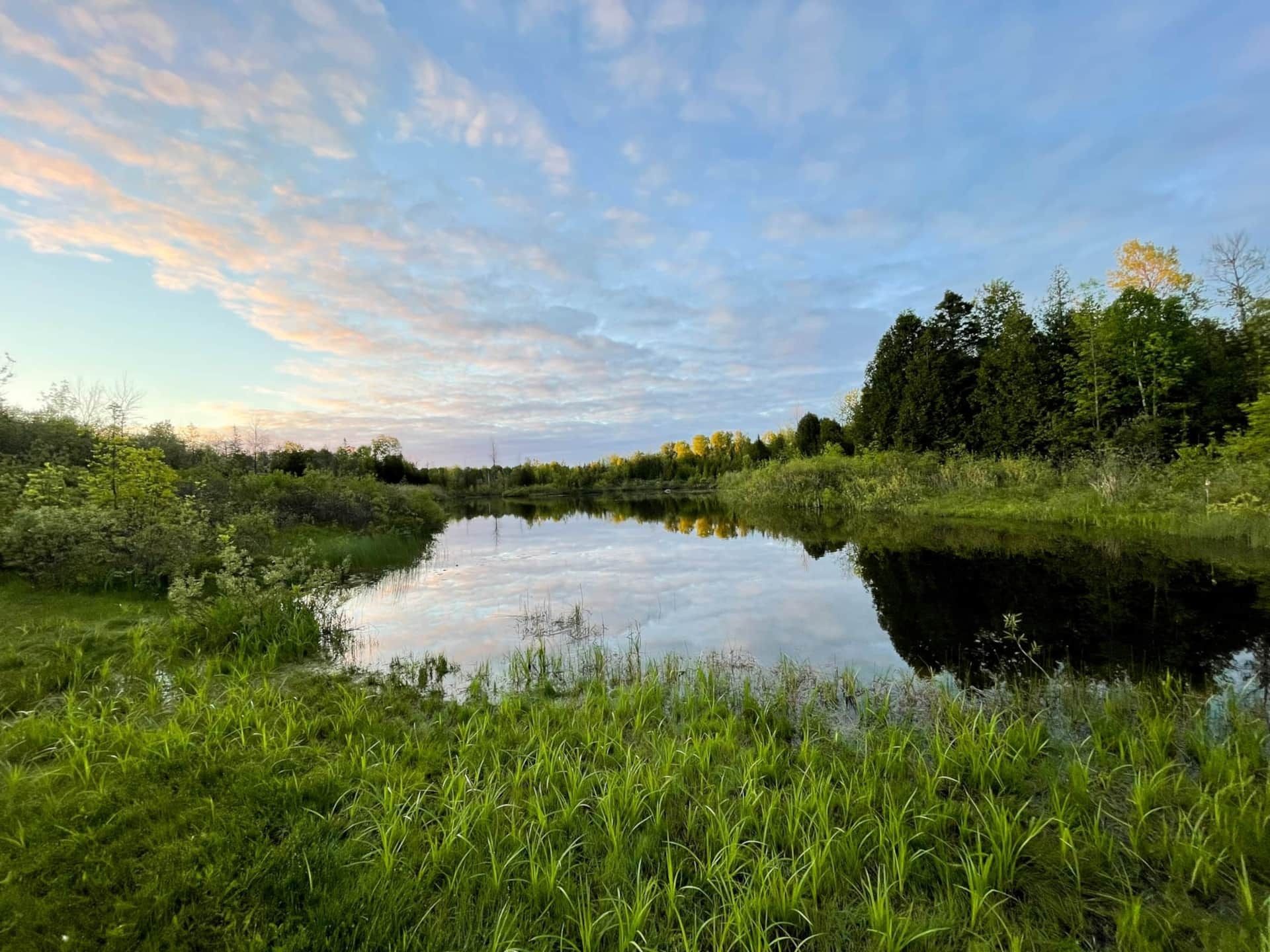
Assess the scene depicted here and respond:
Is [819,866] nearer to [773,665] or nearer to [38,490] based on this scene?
[773,665]

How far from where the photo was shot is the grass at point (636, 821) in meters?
2.07

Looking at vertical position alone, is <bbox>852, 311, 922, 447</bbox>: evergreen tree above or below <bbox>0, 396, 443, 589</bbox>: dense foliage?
above

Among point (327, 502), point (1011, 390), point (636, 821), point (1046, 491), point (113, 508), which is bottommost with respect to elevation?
point (636, 821)

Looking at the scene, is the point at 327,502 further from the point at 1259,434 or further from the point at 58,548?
the point at 1259,434

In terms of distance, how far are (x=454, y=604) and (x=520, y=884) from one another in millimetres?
7091

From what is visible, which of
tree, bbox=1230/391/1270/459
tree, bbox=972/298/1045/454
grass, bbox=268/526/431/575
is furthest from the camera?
tree, bbox=972/298/1045/454

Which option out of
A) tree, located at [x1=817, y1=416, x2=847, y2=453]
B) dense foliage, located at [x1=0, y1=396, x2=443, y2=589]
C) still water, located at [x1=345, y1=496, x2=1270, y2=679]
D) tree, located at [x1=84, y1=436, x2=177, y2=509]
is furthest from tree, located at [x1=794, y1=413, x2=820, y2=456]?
tree, located at [x1=84, y1=436, x2=177, y2=509]

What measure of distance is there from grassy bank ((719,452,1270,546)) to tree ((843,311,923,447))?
1.48 metres

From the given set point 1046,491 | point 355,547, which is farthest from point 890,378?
point 355,547

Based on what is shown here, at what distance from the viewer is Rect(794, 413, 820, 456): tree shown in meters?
40.5

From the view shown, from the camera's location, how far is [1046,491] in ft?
55.1

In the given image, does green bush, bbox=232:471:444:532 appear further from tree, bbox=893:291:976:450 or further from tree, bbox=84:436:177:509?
tree, bbox=893:291:976:450

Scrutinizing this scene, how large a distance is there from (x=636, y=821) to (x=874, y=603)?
6.39 meters

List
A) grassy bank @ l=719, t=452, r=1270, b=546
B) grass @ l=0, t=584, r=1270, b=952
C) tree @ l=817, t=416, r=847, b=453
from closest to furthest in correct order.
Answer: grass @ l=0, t=584, r=1270, b=952
grassy bank @ l=719, t=452, r=1270, b=546
tree @ l=817, t=416, r=847, b=453
